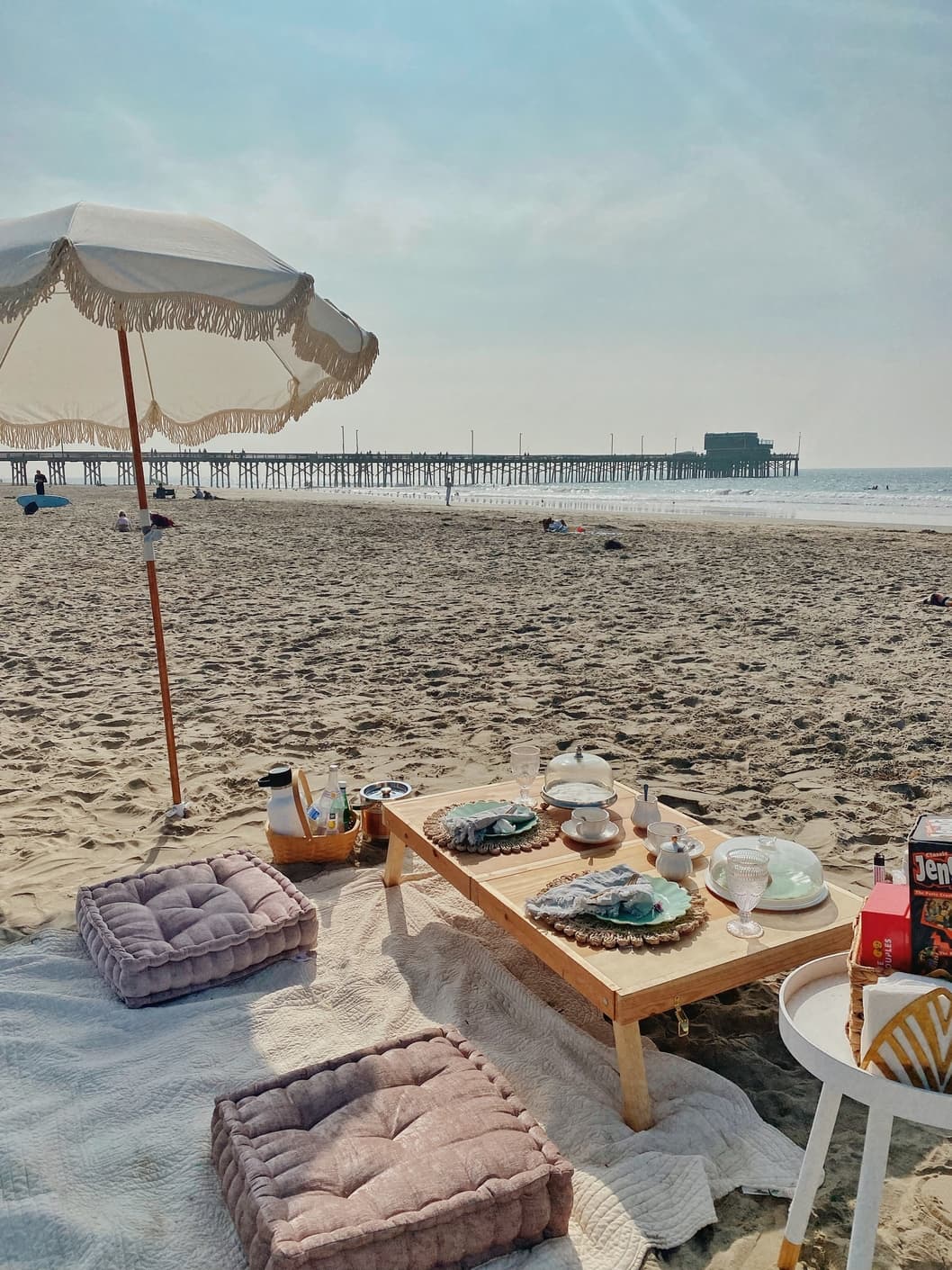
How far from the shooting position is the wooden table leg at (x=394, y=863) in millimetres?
3408

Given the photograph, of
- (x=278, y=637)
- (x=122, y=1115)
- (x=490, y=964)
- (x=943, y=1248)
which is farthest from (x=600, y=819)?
(x=278, y=637)

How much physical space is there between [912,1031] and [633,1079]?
0.99 metres

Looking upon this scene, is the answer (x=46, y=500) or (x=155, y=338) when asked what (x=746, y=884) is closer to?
(x=155, y=338)

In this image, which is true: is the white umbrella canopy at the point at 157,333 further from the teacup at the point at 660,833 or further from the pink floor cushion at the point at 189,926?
the teacup at the point at 660,833

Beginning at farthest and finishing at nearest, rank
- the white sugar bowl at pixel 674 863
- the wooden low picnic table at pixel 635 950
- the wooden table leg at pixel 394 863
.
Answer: the wooden table leg at pixel 394 863 < the white sugar bowl at pixel 674 863 < the wooden low picnic table at pixel 635 950

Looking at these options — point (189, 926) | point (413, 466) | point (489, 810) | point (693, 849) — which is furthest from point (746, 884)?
point (413, 466)

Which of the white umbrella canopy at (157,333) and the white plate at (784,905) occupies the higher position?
the white umbrella canopy at (157,333)

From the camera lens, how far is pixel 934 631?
775cm

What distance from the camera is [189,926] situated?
2822 mm

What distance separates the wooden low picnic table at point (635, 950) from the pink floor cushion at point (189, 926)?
1.80ft

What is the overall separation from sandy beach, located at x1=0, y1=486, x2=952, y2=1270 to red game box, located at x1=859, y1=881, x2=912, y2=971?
811 millimetres

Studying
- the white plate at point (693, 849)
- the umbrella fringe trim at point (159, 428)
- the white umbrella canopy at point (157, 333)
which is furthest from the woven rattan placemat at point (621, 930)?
the umbrella fringe trim at point (159, 428)

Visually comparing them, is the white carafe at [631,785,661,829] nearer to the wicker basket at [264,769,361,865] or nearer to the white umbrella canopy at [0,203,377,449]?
the wicker basket at [264,769,361,865]

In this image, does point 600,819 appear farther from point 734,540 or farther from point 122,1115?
point 734,540
